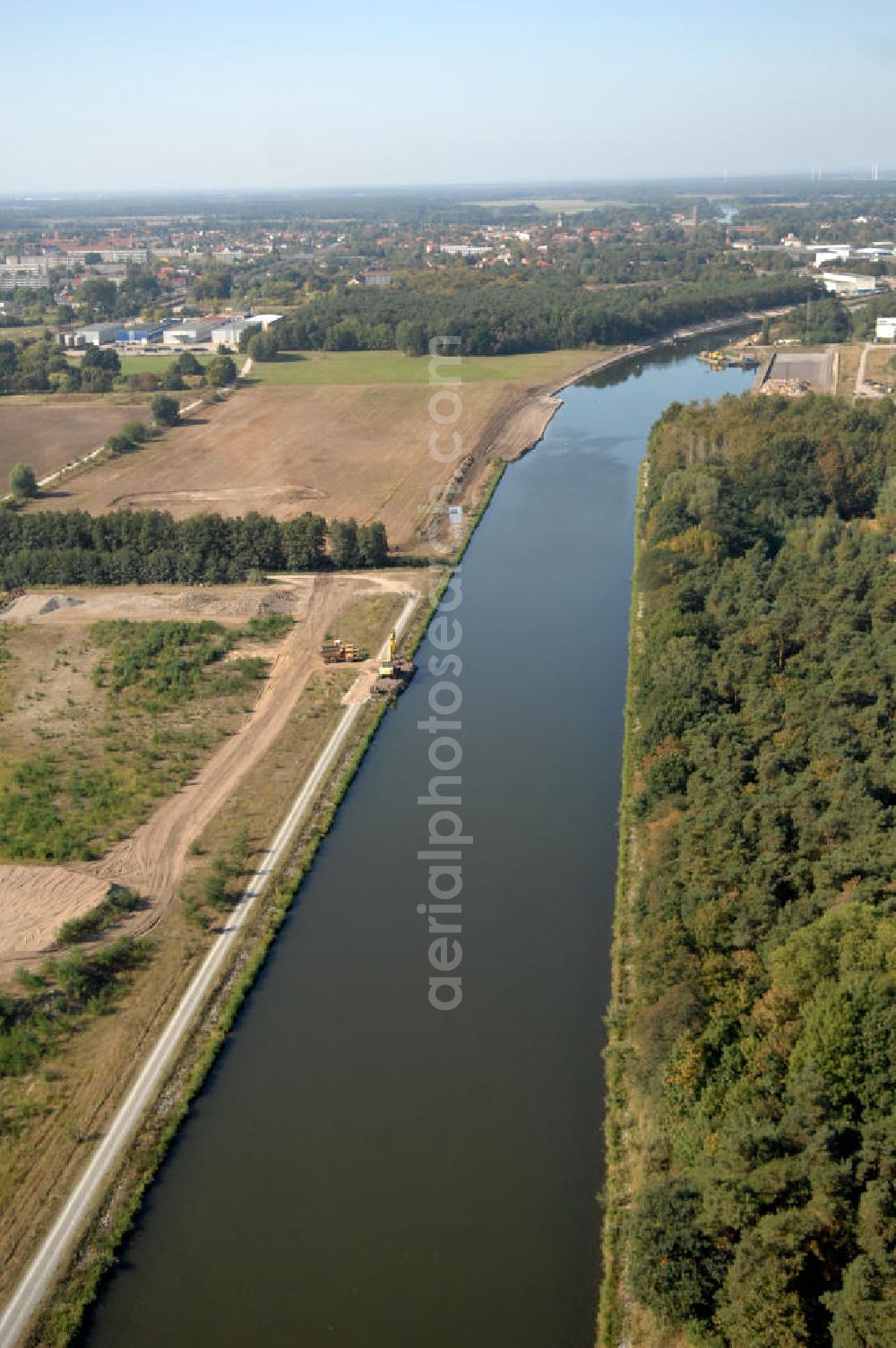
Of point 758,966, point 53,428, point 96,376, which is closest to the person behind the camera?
point 758,966

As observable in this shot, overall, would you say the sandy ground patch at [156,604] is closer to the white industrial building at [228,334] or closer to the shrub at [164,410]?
the shrub at [164,410]

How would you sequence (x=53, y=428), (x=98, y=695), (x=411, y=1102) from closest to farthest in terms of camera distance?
(x=411, y=1102), (x=98, y=695), (x=53, y=428)

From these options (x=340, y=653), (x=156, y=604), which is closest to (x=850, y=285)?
(x=156, y=604)

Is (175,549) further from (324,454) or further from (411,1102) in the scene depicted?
(411,1102)

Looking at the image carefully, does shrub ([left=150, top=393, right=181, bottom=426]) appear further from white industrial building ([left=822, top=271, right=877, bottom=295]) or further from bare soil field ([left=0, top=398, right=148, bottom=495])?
white industrial building ([left=822, top=271, right=877, bottom=295])

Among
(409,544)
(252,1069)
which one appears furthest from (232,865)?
(409,544)

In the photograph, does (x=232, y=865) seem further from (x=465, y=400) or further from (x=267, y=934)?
(x=465, y=400)
